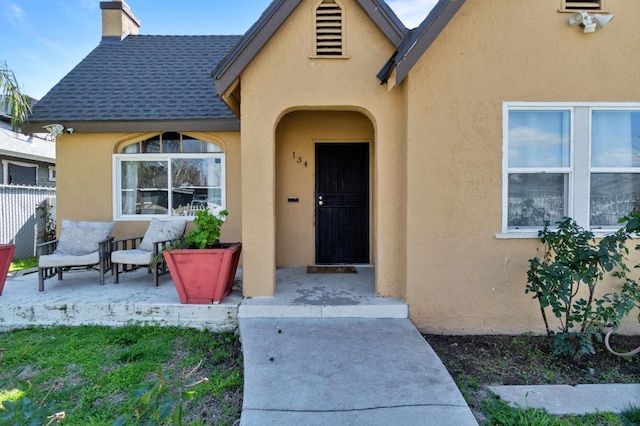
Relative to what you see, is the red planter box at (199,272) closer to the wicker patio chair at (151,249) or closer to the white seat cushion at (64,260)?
the wicker patio chair at (151,249)

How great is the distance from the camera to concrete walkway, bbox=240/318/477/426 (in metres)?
2.41

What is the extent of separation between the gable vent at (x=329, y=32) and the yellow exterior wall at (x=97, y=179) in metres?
2.82

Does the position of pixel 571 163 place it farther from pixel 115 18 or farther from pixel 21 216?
pixel 21 216

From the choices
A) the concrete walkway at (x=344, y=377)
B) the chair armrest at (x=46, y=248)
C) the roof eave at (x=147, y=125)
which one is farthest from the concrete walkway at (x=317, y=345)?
the roof eave at (x=147, y=125)

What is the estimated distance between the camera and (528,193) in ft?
13.8

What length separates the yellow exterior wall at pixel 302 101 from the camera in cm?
438

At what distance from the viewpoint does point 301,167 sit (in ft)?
20.9

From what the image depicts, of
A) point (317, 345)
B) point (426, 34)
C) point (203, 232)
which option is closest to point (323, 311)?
point (317, 345)

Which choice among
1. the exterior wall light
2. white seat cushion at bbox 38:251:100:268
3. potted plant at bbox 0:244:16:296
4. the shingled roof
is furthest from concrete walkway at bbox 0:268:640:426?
the exterior wall light

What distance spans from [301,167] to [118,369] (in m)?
4.22

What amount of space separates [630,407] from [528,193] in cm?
233

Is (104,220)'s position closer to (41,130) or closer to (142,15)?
(41,130)

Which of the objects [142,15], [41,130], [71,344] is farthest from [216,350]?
[142,15]

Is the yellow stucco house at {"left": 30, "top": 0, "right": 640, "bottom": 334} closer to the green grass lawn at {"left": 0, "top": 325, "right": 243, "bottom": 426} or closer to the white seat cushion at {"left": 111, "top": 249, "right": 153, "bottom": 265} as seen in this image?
the green grass lawn at {"left": 0, "top": 325, "right": 243, "bottom": 426}
